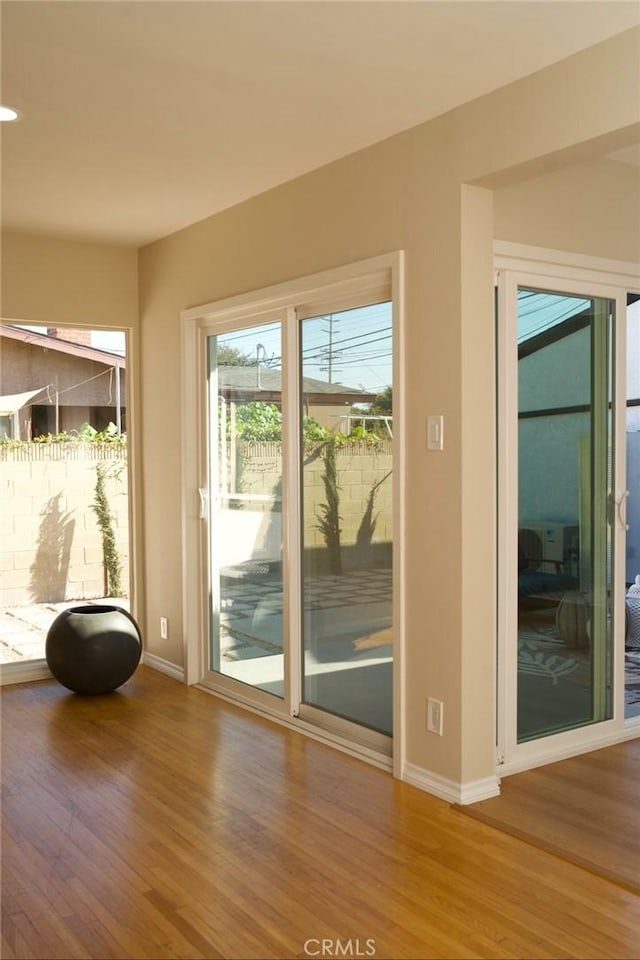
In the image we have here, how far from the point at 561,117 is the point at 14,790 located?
3186mm

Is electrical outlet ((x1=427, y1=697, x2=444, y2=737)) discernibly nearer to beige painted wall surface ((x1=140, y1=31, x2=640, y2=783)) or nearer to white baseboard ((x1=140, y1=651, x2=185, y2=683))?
beige painted wall surface ((x1=140, y1=31, x2=640, y2=783))

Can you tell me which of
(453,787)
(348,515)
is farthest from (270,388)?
(453,787)

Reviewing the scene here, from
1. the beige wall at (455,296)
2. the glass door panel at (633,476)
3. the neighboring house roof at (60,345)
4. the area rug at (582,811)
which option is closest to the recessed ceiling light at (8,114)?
the beige wall at (455,296)

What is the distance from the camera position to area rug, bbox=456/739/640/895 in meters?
2.99

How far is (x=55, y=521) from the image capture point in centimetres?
556

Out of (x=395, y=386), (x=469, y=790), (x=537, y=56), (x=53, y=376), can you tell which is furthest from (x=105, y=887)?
(x=53, y=376)

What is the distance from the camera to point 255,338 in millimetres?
4742

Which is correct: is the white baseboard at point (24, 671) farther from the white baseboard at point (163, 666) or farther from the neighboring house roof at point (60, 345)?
the neighboring house roof at point (60, 345)

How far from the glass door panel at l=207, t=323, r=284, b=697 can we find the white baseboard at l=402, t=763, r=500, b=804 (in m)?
1.16

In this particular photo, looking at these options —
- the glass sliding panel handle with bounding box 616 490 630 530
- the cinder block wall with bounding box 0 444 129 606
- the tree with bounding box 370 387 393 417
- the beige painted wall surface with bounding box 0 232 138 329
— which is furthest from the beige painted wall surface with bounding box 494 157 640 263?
the cinder block wall with bounding box 0 444 129 606

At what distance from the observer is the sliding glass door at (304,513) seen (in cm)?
397

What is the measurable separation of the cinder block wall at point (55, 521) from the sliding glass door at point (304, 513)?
92 centimetres

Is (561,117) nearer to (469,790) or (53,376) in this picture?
(469,790)

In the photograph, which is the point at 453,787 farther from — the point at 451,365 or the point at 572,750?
the point at 451,365
